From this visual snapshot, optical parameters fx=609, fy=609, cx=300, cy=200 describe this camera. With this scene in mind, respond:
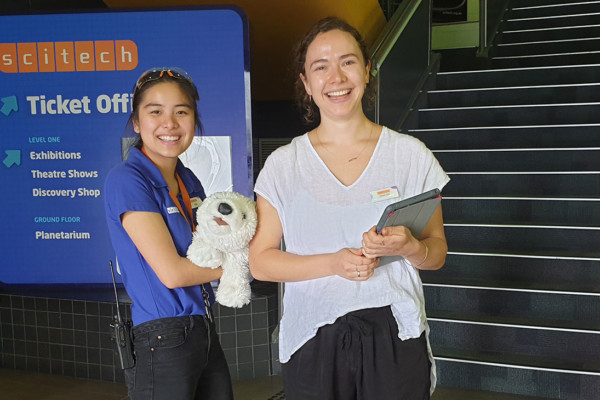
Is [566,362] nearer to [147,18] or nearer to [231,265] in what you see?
[231,265]

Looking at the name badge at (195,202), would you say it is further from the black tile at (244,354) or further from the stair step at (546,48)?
the stair step at (546,48)

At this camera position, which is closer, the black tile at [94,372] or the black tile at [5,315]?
the black tile at [94,372]

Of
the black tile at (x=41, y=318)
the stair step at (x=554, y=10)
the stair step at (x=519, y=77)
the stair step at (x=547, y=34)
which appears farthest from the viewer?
the stair step at (x=554, y=10)

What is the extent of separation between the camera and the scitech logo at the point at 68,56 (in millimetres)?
3811

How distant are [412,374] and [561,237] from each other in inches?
121

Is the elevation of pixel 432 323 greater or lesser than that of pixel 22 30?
lesser

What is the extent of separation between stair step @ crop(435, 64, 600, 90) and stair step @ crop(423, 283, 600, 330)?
2.53 m

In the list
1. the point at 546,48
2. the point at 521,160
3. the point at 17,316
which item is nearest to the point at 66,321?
the point at 17,316

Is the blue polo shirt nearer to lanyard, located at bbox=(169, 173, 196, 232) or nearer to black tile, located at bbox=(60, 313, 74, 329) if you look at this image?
lanyard, located at bbox=(169, 173, 196, 232)

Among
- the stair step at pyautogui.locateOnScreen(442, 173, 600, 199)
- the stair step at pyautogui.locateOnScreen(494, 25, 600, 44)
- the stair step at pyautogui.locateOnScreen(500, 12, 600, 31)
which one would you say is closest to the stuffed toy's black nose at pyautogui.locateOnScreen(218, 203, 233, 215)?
the stair step at pyautogui.locateOnScreen(442, 173, 600, 199)

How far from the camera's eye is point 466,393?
356 cm

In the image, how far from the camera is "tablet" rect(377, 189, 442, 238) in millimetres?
1223

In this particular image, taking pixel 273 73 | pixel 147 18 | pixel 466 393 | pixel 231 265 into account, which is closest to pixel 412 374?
pixel 231 265

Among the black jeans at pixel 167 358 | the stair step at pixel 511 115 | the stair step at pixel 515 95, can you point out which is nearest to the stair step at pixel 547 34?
the stair step at pixel 515 95
